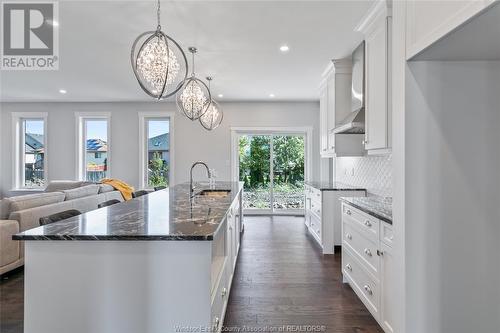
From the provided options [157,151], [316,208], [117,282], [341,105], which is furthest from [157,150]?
[117,282]

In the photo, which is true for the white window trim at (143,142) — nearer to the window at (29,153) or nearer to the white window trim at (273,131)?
the white window trim at (273,131)

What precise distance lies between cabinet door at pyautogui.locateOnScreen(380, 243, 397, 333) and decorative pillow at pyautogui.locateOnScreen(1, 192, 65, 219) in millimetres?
3955

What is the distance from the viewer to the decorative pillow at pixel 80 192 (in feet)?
13.1

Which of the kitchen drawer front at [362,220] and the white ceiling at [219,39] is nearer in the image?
the kitchen drawer front at [362,220]

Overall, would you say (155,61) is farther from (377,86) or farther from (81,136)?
(81,136)

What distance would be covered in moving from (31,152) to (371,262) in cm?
804

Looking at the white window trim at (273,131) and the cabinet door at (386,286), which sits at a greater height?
the white window trim at (273,131)

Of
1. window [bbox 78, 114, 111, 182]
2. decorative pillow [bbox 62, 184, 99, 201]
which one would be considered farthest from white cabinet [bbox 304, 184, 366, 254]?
window [bbox 78, 114, 111, 182]

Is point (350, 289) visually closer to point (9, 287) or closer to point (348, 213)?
point (348, 213)

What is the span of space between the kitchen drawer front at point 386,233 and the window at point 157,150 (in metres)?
5.55

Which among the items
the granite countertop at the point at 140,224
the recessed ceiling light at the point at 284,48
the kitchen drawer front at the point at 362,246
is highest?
the recessed ceiling light at the point at 284,48

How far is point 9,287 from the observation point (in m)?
2.79

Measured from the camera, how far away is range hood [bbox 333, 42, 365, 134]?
10.7ft

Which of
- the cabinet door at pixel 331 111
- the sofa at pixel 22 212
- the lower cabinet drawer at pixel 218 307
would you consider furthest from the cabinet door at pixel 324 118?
the sofa at pixel 22 212
